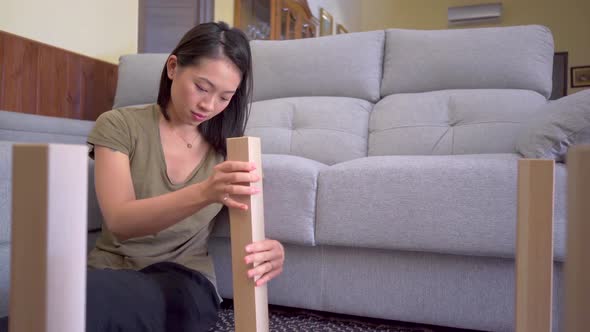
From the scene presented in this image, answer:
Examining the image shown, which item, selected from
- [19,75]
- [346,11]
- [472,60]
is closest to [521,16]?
[346,11]

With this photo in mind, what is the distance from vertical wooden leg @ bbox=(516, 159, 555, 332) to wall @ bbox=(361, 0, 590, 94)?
5139 mm

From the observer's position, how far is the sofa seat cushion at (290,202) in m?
1.04

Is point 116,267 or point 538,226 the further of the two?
point 116,267

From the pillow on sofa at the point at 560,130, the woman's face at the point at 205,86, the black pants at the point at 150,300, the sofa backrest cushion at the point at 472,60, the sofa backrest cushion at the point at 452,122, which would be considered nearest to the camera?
the black pants at the point at 150,300

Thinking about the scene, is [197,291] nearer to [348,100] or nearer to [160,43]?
[348,100]

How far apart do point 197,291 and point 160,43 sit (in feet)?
8.54

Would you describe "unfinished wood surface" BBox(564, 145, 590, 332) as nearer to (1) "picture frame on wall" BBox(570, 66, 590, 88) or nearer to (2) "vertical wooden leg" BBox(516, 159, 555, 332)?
(2) "vertical wooden leg" BBox(516, 159, 555, 332)

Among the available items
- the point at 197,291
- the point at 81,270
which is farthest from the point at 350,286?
the point at 81,270

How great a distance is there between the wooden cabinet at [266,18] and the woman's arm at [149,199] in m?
2.62

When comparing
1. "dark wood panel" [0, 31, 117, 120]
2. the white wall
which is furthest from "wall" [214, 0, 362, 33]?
"dark wood panel" [0, 31, 117, 120]

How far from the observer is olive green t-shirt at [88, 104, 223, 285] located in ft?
3.00

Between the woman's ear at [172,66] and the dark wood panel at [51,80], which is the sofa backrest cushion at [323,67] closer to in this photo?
the woman's ear at [172,66]

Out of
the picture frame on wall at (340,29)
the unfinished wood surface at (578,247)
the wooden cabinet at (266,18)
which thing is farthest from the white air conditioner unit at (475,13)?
the unfinished wood surface at (578,247)

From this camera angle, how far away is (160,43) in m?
3.13
